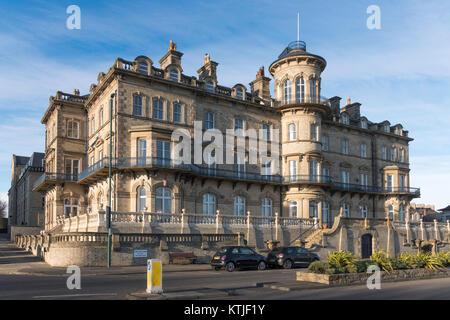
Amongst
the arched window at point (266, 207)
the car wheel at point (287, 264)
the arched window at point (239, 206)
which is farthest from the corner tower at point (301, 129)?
the car wheel at point (287, 264)

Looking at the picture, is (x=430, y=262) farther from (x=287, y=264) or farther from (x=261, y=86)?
(x=261, y=86)

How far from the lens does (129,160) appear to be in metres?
35.4

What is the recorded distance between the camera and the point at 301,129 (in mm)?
44219

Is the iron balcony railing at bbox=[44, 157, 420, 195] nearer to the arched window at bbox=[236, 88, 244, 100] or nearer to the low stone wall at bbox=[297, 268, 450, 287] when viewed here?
the arched window at bbox=[236, 88, 244, 100]

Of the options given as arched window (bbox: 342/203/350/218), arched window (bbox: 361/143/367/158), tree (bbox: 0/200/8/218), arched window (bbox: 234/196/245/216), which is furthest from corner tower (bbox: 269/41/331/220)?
tree (bbox: 0/200/8/218)

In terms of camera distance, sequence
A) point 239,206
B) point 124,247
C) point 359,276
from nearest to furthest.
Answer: point 359,276 → point 124,247 → point 239,206

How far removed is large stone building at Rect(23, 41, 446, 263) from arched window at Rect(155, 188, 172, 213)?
0.08 meters

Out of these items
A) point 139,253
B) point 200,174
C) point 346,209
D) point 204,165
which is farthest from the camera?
point 346,209

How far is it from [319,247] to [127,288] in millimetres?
21863

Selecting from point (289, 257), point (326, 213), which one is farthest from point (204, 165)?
point (289, 257)

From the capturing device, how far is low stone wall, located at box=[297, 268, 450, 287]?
637 inches

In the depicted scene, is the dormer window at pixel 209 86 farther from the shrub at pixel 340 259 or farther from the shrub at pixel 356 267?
the shrub at pixel 356 267

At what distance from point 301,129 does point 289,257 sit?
66.4 ft
